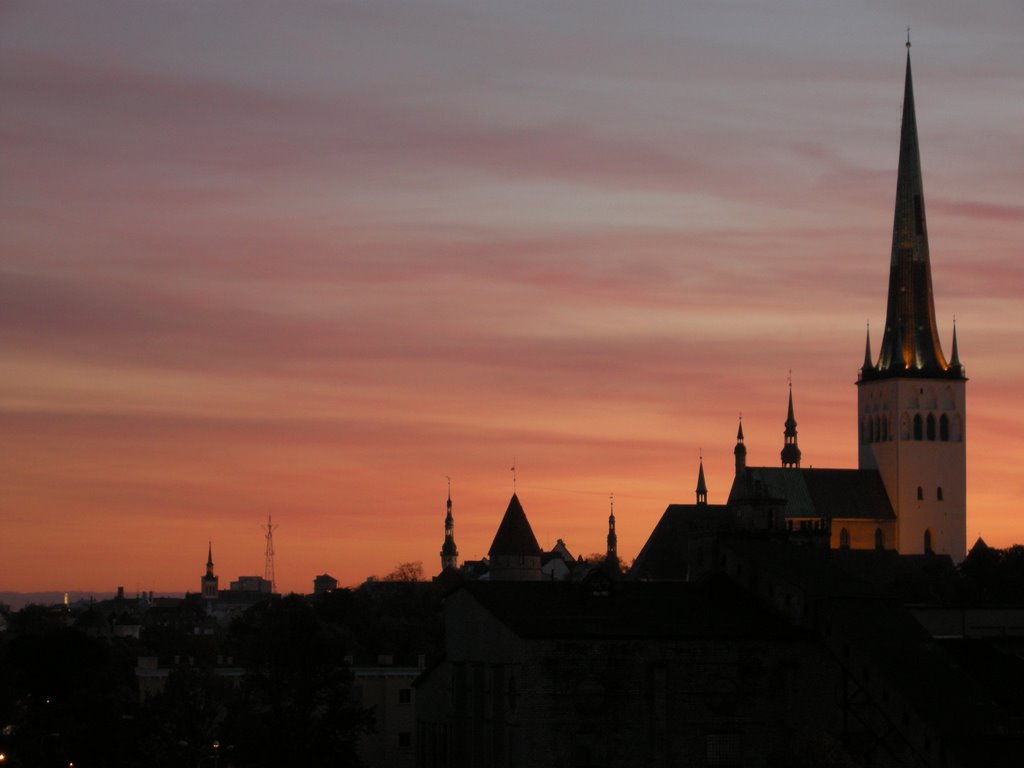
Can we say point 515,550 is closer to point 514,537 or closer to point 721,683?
point 514,537

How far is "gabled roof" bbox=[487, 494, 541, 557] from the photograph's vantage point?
182m

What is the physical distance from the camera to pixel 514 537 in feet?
601

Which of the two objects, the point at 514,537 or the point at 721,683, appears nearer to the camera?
the point at 721,683

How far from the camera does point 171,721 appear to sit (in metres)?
103

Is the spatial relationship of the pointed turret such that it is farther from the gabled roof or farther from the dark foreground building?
the dark foreground building

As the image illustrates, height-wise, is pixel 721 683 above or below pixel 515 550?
below

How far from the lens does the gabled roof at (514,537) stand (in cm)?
18250

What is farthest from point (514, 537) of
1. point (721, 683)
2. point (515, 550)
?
point (721, 683)

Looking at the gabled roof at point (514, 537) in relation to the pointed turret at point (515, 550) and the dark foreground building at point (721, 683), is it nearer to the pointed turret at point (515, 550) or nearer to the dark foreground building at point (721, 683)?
the pointed turret at point (515, 550)

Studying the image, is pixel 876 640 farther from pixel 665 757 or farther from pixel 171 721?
pixel 171 721

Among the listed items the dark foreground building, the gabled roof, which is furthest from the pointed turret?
the dark foreground building

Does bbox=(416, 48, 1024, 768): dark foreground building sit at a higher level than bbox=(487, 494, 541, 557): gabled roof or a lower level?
lower

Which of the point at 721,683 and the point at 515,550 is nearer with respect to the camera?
the point at 721,683

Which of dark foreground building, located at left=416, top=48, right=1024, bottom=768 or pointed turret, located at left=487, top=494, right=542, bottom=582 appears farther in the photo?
pointed turret, located at left=487, top=494, right=542, bottom=582
